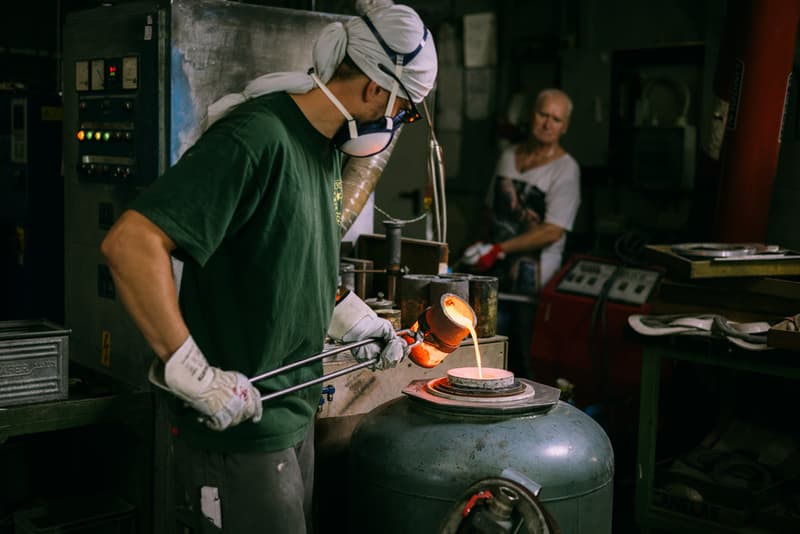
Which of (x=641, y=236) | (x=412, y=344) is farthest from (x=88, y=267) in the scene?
(x=641, y=236)

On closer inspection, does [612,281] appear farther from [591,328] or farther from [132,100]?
[132,100]

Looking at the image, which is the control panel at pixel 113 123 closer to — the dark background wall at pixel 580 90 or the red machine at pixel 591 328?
the dark background wall at pixel 580 90

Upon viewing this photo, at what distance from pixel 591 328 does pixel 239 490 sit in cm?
274

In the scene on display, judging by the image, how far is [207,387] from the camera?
5.41 ft

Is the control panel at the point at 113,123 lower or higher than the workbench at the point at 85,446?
higher

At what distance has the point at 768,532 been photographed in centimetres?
320

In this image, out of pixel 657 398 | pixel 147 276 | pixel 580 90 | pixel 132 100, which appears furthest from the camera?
pixel 580 90

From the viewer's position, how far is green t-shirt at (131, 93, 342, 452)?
1.62 metres

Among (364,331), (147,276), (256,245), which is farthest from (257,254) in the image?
(364,331)

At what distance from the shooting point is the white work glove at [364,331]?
7.58 ft

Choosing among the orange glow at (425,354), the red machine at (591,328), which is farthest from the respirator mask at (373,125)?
the red machine at (591,328)

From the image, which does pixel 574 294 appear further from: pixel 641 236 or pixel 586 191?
pixel 586 191

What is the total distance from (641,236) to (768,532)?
180 cm

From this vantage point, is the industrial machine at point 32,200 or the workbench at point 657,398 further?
the industrial machine at point 32,200
